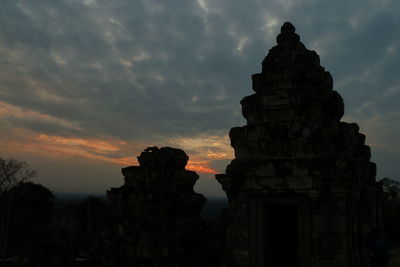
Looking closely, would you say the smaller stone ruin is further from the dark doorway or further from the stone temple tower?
the dark doorway

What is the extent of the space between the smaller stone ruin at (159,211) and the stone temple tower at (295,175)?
7.02ft

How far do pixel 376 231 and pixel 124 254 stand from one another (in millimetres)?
6324

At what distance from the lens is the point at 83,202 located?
37094mm

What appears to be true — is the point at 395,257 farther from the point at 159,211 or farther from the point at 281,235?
the point at 159,211

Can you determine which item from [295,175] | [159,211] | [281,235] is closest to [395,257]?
[281,235]

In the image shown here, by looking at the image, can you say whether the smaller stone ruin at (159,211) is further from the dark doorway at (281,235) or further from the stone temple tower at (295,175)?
the dark doorway at (281,235)

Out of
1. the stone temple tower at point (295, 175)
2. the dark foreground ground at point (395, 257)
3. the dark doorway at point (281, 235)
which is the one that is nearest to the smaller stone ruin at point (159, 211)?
the stone temple tower at point (295, 175)

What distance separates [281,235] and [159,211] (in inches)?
142

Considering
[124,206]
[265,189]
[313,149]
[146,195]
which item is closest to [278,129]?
[313,149]

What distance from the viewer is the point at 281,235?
802 centimetres

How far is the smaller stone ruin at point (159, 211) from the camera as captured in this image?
31.4ft

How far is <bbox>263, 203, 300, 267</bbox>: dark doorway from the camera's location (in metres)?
7.88

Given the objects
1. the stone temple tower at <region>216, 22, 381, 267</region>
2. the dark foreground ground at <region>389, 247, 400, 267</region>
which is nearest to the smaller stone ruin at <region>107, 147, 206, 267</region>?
the stone temple tower at <region>216, 22, 381, 267</region>

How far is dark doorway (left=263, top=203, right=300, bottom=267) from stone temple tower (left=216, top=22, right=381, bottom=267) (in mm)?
22
